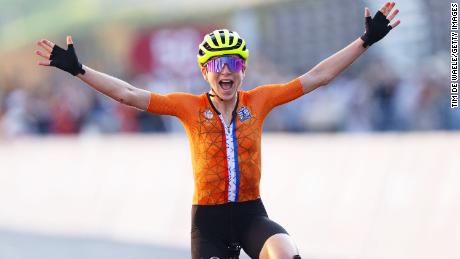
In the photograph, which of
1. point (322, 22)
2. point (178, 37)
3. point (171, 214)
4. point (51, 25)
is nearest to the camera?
point (171, 214)

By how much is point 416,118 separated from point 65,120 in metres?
9.84

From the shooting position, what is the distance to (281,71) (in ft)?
68.4

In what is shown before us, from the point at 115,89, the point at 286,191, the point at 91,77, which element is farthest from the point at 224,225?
the point at 286,191

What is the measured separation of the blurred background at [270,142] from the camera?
12258 mm

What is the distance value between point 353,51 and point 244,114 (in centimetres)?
89

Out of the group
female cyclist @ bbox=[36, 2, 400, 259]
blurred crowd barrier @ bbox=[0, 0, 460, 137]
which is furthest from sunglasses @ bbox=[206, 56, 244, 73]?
blurred crowd barrier @ bbox=[0, 0, 460, 137]

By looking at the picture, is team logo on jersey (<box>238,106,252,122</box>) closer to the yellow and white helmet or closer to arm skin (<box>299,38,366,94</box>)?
the yellow and white helmet

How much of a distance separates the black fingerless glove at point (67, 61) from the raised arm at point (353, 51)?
1.54m

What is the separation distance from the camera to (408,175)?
12039 mm

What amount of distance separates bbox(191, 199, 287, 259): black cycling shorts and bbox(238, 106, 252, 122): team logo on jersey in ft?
1.85

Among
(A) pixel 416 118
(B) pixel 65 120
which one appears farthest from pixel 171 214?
(B) pixel 65 120

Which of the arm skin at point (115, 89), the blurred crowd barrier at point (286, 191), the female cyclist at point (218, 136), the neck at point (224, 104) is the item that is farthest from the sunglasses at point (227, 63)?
the blurred crowd barrier at point (286, 191)

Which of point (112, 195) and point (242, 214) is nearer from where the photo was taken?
point (242, 214)

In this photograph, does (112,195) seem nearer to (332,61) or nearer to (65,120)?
(65,120)
